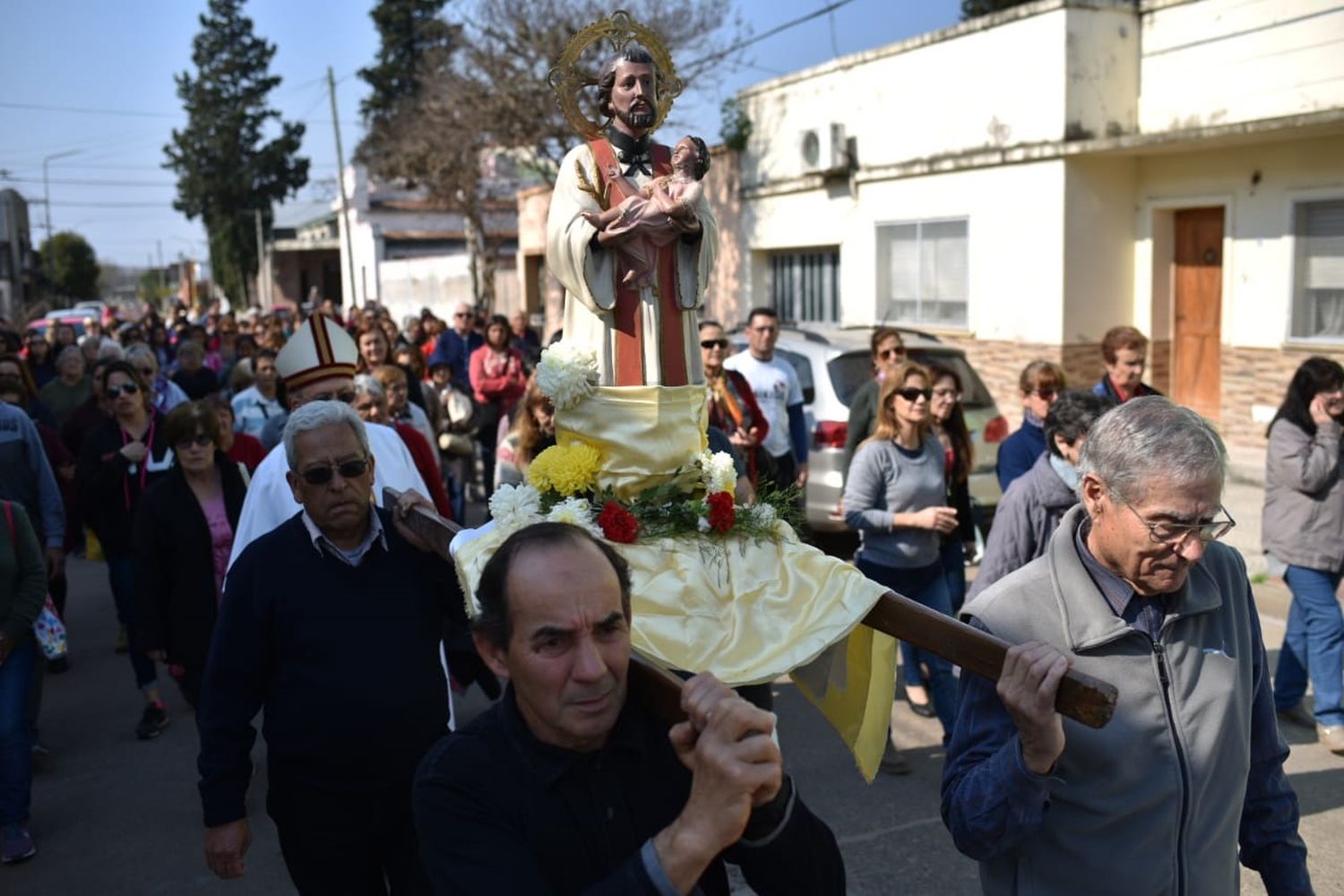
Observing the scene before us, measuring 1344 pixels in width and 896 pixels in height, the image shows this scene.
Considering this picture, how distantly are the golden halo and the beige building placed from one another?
9974mm

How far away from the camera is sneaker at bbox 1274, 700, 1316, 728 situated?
6.20 metres

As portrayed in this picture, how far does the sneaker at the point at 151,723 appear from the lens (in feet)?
22.4

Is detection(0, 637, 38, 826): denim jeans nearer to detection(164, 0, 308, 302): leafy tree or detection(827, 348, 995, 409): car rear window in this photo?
detection(827, 348, 995, 409): car rear window

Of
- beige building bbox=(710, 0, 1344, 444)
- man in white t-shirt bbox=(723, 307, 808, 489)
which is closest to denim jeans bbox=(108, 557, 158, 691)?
man in white t-shirt bbox=(723, 307, 808, 489)

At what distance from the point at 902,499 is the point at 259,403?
5001 millimetres

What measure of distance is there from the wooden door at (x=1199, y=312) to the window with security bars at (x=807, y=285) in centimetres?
589

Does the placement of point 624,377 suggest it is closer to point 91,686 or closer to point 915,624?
point 915,624

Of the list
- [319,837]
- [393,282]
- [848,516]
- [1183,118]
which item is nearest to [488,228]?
[393,282]

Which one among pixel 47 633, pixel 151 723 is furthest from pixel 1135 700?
pixel 151 723

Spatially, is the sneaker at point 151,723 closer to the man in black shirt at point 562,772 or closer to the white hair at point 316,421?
the white hair at point 316,421

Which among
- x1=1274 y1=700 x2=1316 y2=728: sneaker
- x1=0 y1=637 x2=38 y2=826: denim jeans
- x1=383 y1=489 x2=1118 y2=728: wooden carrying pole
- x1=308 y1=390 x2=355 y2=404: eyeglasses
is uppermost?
x1=308 y1=390 x2=355 y2=404: eyeglasses

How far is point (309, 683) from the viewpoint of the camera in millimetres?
3406

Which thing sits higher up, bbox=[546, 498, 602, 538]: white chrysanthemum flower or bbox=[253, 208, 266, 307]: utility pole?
bbox=[253, 208, 266, 307]: utility pole

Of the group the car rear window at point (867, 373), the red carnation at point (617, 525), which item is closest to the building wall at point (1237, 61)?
the car rear window at point (867, 373)
